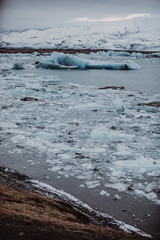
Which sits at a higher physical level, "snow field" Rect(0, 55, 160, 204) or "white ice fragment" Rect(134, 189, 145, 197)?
"snow field" Rect(0, 55, 160, 204)

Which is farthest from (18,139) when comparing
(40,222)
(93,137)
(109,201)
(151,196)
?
(40,222)

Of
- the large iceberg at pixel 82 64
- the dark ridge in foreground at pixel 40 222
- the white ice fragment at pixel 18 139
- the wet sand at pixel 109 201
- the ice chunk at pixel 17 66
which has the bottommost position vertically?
the wet sand at pixel 109 201

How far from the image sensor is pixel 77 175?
3389 millimetres

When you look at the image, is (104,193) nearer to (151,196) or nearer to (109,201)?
(109,201)

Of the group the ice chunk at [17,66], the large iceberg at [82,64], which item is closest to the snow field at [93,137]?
the ice chunk at [17,66]

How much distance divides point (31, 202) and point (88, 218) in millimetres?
522

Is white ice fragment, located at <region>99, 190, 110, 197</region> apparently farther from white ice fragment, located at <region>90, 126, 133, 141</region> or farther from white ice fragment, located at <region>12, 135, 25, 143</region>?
white ice fragment, located at <region>12, 135, 25, 143</region>

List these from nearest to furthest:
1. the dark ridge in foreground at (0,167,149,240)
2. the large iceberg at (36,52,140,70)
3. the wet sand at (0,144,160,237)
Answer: the dark ridge in foreground at (0,167,149,240)
the wet sand at (0,144,160,237)
the large iceberg at (36,52,140,70)

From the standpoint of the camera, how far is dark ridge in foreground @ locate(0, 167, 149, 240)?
1.44m

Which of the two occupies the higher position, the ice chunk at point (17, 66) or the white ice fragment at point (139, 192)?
the ice chunk at point (17, 66)

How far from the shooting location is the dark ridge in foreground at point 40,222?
4.74 ft

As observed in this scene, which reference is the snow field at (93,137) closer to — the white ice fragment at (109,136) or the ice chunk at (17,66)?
the white ice fragment at (109,136)

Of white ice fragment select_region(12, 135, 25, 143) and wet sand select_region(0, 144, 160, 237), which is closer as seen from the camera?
wet sand select_region(0, 144, 160, 237)

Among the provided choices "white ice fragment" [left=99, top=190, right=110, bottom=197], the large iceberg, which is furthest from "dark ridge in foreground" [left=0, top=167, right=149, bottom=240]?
the large iceberg
